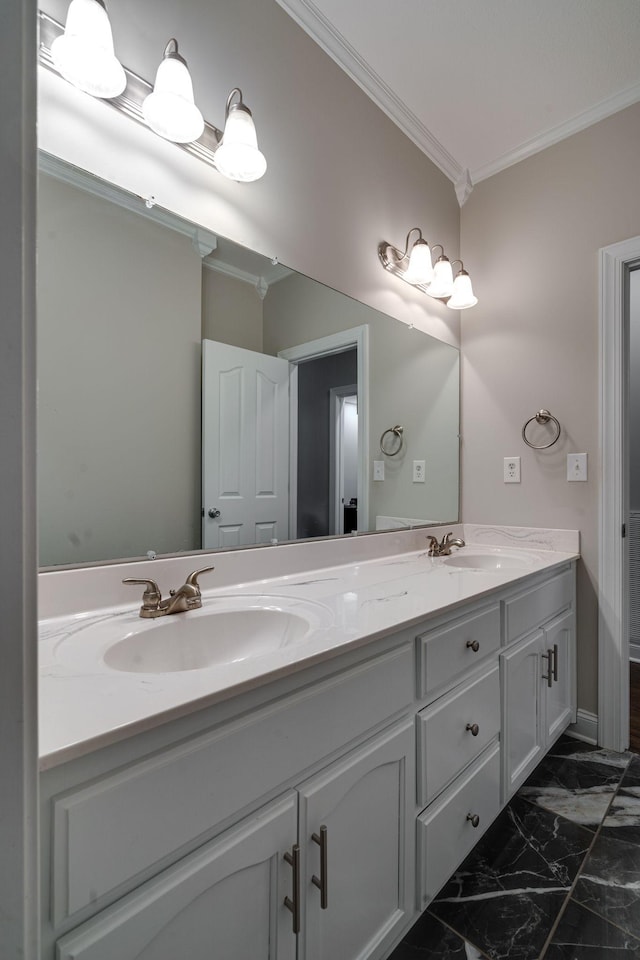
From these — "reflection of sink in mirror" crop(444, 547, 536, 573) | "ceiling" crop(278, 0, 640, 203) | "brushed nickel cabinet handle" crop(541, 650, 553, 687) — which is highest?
"ceiling" crop(278, 0, 640, 203)

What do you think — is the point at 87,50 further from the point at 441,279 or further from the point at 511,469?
the point at 511,469

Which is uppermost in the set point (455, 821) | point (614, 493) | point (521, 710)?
point (614, 493)

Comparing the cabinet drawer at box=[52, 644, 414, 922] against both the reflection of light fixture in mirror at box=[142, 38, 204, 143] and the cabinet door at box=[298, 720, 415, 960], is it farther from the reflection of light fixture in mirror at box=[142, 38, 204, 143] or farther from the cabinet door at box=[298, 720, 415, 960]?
the reflection of light fixture in mirror at box=[142, 38, 204, 143]

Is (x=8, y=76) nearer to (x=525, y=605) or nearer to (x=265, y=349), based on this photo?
(x=265, y=349)

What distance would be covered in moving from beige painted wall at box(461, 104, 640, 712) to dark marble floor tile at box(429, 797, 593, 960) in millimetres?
691

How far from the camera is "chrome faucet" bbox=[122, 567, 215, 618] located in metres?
0.97

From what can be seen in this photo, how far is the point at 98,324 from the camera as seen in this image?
105 cm

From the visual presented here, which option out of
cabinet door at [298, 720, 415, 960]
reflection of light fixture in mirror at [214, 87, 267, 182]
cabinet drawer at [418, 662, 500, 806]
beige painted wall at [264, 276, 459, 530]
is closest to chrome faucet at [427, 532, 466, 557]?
beige painted wall at [264, 276, 459, 530]

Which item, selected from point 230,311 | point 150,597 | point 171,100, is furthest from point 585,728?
point 171,100

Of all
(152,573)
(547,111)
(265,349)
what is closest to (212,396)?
(265,349)

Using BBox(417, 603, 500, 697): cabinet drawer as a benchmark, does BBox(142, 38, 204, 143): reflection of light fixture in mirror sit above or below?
above

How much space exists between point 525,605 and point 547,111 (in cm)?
196

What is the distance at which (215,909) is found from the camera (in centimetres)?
65

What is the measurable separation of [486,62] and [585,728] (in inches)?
102
